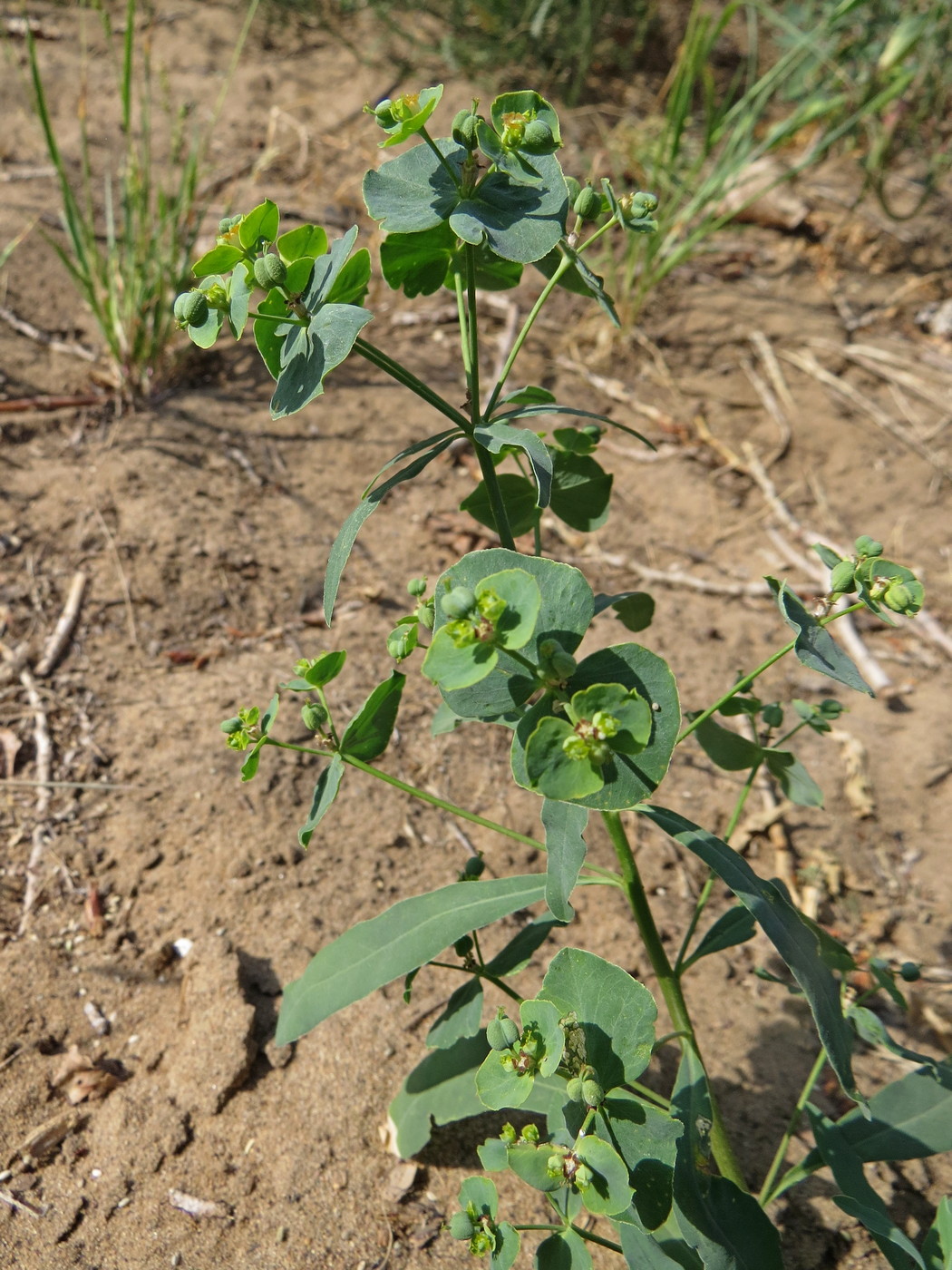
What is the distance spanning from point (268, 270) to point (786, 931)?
93 centimetres

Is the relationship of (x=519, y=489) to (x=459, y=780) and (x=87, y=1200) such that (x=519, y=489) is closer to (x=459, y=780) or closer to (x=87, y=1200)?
(x=459, y=780)

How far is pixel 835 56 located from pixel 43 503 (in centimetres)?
356

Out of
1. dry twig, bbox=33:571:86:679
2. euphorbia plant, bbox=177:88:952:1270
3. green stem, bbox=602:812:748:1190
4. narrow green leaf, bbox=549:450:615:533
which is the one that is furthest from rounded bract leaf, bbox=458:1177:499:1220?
dry twig, bbox=33:571:86:679

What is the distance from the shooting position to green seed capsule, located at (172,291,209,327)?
0.98 metres

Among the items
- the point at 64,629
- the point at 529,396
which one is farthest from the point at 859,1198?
the point at 64,629

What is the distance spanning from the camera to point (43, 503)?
2492 mm

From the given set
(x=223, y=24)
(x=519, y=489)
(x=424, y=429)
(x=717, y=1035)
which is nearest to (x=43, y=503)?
(x=424, y=429)

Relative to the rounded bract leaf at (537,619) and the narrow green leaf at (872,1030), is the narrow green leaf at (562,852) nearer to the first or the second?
the rounded bract leaf at (537,619)

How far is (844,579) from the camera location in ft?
3.28

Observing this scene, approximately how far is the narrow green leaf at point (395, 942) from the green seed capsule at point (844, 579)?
0.59 m

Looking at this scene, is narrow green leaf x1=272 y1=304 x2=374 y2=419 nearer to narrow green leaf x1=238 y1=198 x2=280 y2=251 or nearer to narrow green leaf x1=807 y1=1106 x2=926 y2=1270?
narrow green leaf x1=238 y1=198 x2=280 y2=251

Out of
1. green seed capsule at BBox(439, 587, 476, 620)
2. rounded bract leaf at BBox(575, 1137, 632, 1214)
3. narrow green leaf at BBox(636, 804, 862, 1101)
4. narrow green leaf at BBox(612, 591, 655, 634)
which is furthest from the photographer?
narrow green leaf at BBox(612, 591, 655, 634)

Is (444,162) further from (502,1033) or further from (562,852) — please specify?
(502,1033)

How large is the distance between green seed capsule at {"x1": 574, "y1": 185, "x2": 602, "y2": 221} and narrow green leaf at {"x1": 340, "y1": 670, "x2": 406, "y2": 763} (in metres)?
0.59
